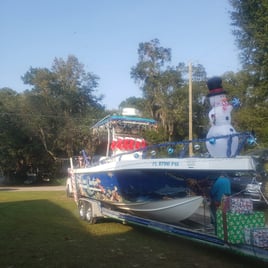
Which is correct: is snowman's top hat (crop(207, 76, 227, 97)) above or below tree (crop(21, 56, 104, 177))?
below

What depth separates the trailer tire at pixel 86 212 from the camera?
457 inches

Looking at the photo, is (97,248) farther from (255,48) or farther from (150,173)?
(255,48)

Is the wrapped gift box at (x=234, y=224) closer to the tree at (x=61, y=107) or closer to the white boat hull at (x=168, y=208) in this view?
the white boat hull at (x=168, y=208)

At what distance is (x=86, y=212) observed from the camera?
39.7 feet

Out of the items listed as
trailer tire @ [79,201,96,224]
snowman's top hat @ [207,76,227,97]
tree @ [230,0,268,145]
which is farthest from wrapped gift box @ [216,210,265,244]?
tree @ [230,0,268,145]

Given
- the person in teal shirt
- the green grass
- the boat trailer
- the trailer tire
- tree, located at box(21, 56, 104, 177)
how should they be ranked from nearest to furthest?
the boat trailer
the green grass
the person in teal shirt
the trailer tire
tree, located at box(21, 56, 104, 177)

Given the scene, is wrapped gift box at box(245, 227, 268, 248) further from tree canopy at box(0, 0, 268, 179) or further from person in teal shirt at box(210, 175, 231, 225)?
tree canopy at box(0, 0, 268, 179)

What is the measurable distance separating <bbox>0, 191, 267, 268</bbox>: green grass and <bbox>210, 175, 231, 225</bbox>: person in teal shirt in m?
0.88

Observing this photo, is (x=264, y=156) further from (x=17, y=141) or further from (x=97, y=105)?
(x=97, y=105)

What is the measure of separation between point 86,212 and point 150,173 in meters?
3.90

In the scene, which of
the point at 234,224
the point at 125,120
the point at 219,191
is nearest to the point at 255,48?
the point at 125,120

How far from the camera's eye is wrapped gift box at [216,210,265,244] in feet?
22.0

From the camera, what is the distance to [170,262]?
7262mm

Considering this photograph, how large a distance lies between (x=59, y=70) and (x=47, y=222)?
3464 cm
